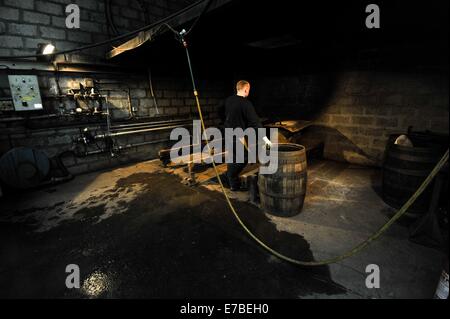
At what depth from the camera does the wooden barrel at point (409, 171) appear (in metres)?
3.42

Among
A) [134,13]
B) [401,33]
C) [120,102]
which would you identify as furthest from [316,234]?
[134,13]

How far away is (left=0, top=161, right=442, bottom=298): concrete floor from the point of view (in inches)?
91.4

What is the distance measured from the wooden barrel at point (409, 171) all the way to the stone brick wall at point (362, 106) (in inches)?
77.7

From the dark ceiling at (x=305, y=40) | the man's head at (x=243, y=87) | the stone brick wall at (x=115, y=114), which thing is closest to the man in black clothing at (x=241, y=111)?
the man's head at (x=243, y=87)

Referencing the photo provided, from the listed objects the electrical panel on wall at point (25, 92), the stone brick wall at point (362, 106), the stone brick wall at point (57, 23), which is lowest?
the stone brick wall at point (362, 106)

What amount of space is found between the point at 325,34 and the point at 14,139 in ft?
24.5

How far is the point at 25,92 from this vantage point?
15.9ft

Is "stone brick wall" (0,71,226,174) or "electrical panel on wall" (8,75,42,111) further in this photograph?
"stone brick wall" (0,71,226,174)

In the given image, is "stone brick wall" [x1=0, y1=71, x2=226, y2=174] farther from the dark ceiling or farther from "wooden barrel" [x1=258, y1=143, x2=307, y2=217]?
"wooden barrel" [x1=258, y1=143, x2=307, y2=217]

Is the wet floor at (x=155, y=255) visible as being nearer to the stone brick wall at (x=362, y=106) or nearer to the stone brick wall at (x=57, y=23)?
the stone brick wall at (x=57, y=23)

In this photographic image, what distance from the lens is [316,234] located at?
10.4 ft

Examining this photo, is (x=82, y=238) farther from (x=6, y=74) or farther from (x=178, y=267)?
(x=6, y=74)

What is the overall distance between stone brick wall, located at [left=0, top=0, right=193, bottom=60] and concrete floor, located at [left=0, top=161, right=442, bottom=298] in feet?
11.1

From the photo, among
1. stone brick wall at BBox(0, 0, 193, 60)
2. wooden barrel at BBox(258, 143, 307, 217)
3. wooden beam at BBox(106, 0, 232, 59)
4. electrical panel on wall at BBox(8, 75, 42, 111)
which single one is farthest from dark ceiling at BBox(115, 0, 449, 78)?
electrical panel on wall at BBox(8, 75, 42, 111)
